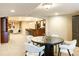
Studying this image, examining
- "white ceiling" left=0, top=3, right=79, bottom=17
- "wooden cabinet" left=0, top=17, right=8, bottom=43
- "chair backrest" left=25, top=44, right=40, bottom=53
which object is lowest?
"chair backrest" left=25, top=44, right=40, bottom=53

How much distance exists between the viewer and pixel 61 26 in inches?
338

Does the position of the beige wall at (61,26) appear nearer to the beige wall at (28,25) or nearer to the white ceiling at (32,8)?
the white ceiling at (32,8)

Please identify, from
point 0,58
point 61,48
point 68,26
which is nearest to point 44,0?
point 0,58

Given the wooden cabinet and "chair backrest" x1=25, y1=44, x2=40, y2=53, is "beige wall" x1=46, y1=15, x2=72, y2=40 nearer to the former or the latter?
Answer: the wooden cabinet

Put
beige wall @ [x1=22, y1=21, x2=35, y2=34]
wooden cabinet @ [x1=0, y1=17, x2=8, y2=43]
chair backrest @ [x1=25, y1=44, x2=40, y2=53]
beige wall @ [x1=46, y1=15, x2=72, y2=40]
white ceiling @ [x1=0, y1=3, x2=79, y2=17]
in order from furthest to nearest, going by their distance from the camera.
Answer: beige wall @ [x1=22, y1=21, x2=35, y2=34], wooden cabinet @ [x1=0, y1=17, x2=8, y2=43], beige wall @ [x1=46, y1=15, x2=72, y2=40], chair backrest @ [x1=25, y1=44, x2=40, y2=53], white ceiling @ [x1=0, y1=3, x2=79, y2=17]

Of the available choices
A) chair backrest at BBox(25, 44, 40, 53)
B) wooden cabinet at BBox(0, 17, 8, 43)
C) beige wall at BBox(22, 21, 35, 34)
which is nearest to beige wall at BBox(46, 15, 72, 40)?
wooden cabinet at BBox(0, 17, 8, 43)

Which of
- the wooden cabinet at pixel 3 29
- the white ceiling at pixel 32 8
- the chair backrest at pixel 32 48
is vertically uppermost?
the white ceiling at pixel 32 8

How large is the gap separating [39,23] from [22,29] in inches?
165

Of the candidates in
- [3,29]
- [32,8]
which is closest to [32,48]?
[32,8]

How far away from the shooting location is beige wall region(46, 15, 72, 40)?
25.6ft

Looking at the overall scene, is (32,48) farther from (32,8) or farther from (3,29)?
(3,29)

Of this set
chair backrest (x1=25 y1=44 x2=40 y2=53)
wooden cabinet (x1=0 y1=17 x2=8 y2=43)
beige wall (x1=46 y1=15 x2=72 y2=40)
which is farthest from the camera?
wooden cabinet (x1=0 y1=17 x2=8 y2=43)

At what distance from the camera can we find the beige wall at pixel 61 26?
7.80 m

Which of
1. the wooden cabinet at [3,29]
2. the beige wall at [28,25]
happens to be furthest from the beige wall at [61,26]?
the beige wall at [28,25]
